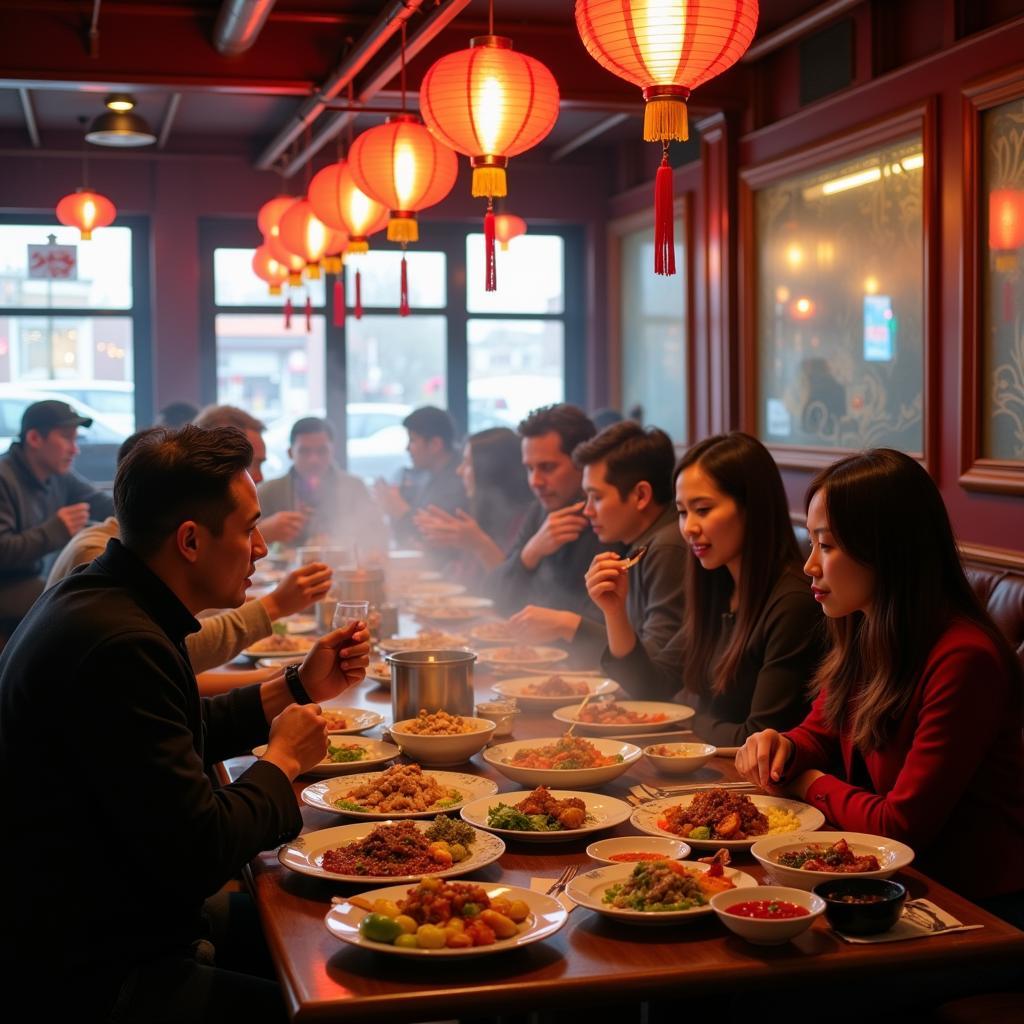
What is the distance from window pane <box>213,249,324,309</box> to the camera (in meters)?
8.19

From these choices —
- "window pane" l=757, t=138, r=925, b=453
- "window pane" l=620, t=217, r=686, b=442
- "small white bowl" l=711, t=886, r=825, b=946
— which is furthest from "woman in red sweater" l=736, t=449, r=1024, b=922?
"window pane" l=620, t=217, r=686, b=442

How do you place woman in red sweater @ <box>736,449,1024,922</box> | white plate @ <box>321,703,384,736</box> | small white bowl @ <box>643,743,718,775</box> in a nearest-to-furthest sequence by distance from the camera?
woman in red sweater @ <box>736,449,1024,922</box>, small white bowl @ <box>643,743,718,775</box>, white plate @ <box>321,703,384,736</box>

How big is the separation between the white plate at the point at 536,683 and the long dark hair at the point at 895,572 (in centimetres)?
78

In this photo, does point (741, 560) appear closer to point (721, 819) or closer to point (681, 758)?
point (681, 758)

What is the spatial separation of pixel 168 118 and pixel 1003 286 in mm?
4809

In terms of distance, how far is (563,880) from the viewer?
1.68 meters

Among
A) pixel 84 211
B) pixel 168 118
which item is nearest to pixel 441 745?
pixel 84 211

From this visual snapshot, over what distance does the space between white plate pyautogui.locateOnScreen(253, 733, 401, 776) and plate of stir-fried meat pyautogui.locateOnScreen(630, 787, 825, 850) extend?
1.71ft

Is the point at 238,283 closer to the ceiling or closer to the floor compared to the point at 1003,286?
closer to the ceiling

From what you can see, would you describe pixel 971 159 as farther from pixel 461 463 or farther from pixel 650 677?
pixel 461 463

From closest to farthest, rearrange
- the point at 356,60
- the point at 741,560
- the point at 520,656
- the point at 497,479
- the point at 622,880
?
the point at 622,880, the point at 741,560, the point at 520,656, the point at 356,60, the point at 497,479

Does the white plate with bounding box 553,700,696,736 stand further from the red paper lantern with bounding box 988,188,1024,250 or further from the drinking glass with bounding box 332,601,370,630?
the red paper lantern with bounding box 988,188,1024,250

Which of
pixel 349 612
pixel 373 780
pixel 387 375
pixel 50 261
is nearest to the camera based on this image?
pixel 373 780

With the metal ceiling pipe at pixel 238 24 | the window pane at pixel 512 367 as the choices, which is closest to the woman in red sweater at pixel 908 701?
the metal ceiling pipe at pixel 238 24
